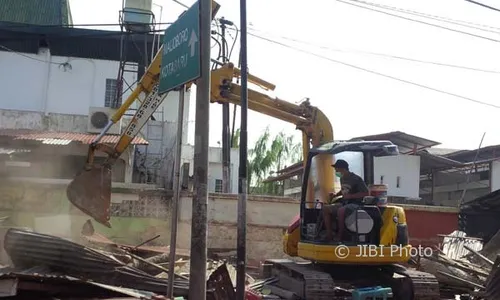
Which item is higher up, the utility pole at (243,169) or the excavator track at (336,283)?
the utility pole at (243,169)

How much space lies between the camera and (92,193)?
32.1 feet

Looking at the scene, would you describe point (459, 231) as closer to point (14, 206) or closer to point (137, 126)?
point (137, 126)

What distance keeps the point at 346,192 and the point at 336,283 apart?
4.69 feet

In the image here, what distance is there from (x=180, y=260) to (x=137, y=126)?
3.45 metres

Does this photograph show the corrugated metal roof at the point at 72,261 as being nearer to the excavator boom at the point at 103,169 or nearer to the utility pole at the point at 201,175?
the utility pole at the point at 201,175

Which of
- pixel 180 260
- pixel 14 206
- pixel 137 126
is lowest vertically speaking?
pixel 180 260

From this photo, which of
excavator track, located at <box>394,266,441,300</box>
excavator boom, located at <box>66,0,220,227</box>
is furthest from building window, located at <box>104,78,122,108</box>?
excavator track, located at <box>394,266,441,300</box>

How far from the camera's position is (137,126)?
9844 mm

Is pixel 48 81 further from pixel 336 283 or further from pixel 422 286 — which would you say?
pixel 422 286

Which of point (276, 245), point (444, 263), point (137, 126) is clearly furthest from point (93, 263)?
point (276, 245)

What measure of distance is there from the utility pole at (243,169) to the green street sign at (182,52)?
3.80 m

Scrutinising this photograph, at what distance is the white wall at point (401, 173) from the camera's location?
27.3 metres

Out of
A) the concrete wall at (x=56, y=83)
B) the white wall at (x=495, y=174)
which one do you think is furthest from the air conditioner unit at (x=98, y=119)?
the white wall at (x=495, y=174)

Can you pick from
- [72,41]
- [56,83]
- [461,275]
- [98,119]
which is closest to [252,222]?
[461,275]
